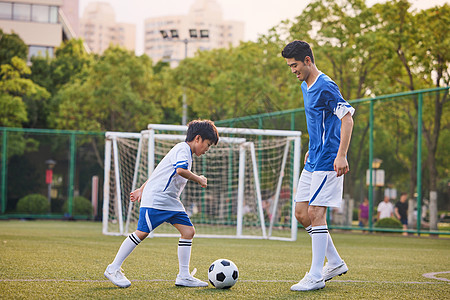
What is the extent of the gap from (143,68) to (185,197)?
1010cm

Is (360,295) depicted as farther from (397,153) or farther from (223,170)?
(223,170)

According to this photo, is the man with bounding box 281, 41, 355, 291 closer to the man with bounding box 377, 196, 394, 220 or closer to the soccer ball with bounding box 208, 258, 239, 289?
the soccer ball with bounding box 208, 258, 239, 289

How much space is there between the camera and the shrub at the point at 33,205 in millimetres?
22953

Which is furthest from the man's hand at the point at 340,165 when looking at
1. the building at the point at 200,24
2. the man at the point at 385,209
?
the building at the point at 200,24

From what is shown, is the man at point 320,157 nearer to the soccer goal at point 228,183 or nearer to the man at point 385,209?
the soccer goal at point 228,183

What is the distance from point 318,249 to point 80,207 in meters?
19.9

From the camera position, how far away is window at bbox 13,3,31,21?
51.2 m

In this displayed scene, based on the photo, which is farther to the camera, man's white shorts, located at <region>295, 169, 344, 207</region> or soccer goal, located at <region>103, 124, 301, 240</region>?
soccer goal, located at <region>103, 124, 301, 240</region>

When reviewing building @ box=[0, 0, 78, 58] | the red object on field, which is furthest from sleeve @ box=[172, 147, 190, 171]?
building @ box=[0, 0, 78, 58]

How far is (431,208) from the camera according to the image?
14977 mm

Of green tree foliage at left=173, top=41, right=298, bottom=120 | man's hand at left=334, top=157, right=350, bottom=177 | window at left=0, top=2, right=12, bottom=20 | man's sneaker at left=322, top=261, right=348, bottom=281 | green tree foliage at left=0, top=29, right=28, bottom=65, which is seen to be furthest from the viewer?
window at left=0, top=2, right=12, bottom=20

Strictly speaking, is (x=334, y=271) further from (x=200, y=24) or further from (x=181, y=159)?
(x=200, y=24)

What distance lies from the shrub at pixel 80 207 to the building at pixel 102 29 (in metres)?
160

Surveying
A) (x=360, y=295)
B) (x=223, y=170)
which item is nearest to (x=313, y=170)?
(x=360, y=295)
